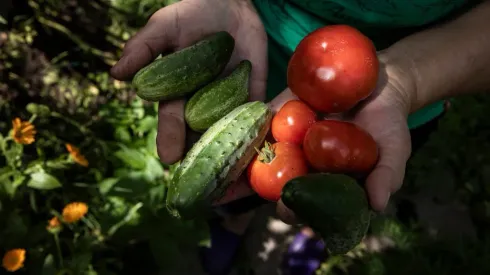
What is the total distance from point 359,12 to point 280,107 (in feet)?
1.21

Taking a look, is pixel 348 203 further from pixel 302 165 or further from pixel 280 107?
pixel 280 107

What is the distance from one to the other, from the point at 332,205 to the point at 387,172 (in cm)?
16

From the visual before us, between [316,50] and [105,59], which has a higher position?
[316,50]

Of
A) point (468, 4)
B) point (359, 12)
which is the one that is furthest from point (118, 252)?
point (468, 4)

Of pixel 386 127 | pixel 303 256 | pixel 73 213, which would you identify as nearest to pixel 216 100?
pixel 386 127

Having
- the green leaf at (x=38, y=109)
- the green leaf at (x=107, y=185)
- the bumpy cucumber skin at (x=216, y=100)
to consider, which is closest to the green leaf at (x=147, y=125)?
the green leaf at (x=107, y=185)

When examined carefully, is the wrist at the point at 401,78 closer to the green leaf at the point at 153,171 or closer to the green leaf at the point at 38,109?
the green leaf at the point at 153,171

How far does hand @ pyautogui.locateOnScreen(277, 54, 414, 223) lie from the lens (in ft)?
4.26

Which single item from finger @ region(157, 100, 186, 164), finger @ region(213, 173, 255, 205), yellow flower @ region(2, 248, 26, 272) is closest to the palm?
finger @ region(213, 173, 255, 205)

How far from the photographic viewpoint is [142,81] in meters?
1.63

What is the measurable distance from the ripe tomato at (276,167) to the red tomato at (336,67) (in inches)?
6.9

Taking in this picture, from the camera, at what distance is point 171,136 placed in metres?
1.61

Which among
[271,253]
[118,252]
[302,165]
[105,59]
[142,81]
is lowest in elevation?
[271,253]

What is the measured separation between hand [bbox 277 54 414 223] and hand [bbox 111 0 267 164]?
38 centimetres
